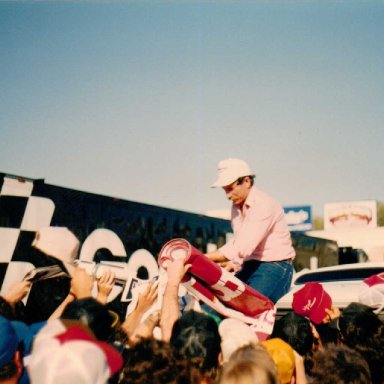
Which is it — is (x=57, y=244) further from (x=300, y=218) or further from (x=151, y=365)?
(x=300, y=218)

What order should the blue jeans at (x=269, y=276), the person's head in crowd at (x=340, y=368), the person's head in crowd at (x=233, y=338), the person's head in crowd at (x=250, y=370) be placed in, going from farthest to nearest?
the blue jeans at (x=269, y=276)
the person's head in crowd at (x=233, y=338)
the person's head in crowd at (x=340, y=368)
the person's head in crowd at (x=250, y=370)

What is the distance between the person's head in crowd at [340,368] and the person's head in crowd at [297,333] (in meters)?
0.88

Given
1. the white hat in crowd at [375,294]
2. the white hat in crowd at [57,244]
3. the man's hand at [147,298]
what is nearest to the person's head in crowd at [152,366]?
the man's hand at [147,298]

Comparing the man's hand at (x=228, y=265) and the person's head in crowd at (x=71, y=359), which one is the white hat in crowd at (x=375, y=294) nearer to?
the man's hand at (x=228, y=265)

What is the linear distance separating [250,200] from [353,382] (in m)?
1.79

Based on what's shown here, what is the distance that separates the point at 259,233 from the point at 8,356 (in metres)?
1.97

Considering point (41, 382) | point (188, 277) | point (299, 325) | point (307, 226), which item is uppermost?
point (307, 226)

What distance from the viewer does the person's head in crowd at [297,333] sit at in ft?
9.59

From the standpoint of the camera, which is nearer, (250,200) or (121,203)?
(250,200)

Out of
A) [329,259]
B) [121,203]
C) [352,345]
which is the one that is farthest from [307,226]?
[352,345]

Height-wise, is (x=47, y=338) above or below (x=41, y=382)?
above

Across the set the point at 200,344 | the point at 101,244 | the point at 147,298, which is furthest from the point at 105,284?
the point at 101,244

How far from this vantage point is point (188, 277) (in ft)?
10.3

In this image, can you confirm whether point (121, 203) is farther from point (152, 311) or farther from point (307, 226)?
point (307, 226)
